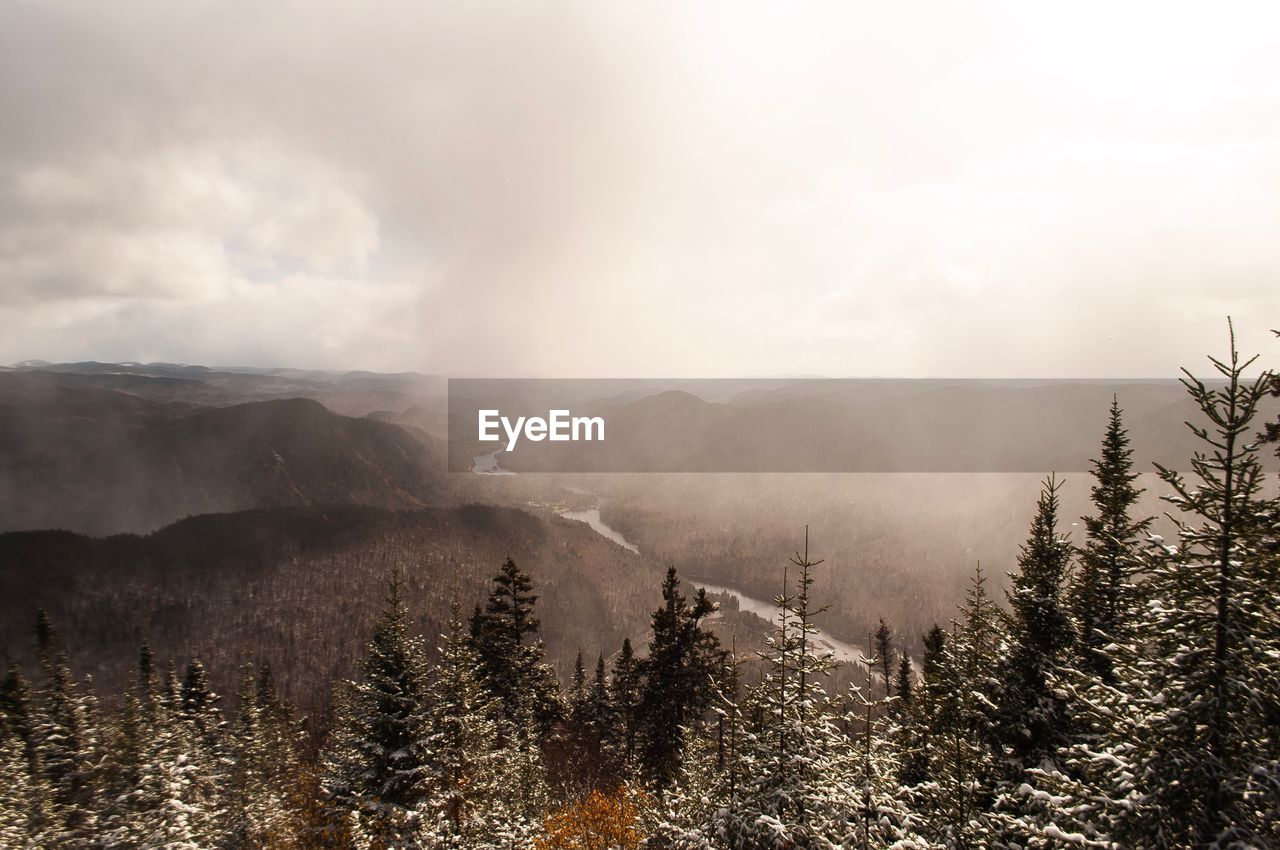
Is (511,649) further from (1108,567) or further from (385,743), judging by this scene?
(1108,567)

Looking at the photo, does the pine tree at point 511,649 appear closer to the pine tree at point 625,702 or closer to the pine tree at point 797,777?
the pine tree at point 625,702

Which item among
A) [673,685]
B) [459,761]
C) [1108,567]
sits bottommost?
[673,685]

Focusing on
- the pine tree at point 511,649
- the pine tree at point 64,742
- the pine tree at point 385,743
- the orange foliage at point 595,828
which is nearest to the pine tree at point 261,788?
the pine tree at point 385,743

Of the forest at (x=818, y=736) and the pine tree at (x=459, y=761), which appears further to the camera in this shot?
the pine tree at (x=459, y=761)

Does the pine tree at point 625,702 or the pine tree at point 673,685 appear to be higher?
the pine tree at point 673,685

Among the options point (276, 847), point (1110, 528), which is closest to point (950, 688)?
point (1110, 528)

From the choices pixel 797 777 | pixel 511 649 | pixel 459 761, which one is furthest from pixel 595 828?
pixel 511 649
